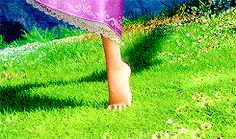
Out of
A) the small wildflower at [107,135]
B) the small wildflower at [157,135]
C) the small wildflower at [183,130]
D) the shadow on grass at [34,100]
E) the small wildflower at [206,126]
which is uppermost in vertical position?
the shadow on grass at [34,100]

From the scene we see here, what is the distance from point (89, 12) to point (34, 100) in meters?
0.94

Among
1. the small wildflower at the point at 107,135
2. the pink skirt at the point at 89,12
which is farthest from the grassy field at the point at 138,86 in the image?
the pink skirt at the point at 89,12

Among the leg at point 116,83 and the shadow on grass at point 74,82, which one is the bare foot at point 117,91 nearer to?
the leg at point 116,83

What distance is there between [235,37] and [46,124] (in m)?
2.36

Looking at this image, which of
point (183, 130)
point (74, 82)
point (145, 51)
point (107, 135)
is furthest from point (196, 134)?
point (145, 51)

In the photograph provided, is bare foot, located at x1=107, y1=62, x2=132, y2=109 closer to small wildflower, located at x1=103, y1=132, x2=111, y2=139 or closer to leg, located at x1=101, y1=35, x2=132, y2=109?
leg, located at x1=101, y1=35, x2=132, y2=109

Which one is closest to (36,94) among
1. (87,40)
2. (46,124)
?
(46,124)

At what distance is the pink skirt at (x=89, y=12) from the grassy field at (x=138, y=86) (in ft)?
1.75

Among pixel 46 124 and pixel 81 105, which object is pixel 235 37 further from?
pixel 46 124

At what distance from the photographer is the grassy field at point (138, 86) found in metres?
3.53

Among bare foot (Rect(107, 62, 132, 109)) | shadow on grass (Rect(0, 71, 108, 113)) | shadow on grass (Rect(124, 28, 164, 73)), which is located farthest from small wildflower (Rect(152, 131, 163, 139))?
shadow on grass (Rect(124, 28, 164, 73))

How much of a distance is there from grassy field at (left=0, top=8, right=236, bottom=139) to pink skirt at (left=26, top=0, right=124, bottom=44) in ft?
1.75

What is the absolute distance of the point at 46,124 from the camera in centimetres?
377

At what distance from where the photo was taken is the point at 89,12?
375 centimetres
